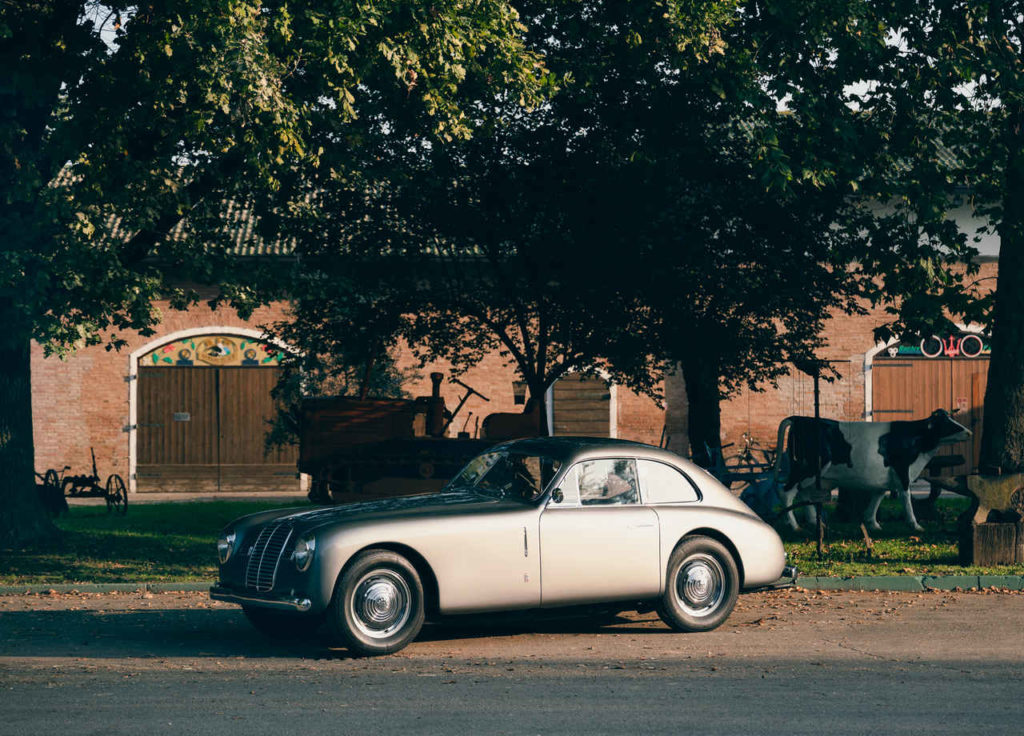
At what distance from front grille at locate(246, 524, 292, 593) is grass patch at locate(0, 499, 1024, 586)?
4166mm

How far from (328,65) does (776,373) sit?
380 inches

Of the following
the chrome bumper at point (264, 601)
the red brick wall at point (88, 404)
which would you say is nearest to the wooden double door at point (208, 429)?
the red brick wall at point (88, 404)

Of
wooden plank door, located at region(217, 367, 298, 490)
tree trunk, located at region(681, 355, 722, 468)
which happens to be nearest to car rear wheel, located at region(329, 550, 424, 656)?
tree trunk, located at region(681, 355, 722, 468)

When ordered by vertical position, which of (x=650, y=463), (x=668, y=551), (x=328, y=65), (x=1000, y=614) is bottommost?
(x=1000, y=614)

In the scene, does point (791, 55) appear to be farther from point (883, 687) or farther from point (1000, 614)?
point (883, 687)

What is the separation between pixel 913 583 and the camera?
11.6m

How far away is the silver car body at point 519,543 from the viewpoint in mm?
8023

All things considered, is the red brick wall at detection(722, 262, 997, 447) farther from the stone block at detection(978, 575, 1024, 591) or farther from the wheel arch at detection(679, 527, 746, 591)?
the wheel arch at detection(679, 527, 746, 591)

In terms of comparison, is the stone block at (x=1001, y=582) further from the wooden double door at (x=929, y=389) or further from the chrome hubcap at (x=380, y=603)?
the wooden double door at (x=929, y=389)

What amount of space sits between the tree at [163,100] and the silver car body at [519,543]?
4145 mm

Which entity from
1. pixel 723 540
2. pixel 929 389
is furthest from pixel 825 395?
pixel 723 540

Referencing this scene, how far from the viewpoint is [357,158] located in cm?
1424

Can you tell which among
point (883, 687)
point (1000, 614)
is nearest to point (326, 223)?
point (1000, 614)

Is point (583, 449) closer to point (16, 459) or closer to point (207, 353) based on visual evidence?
point (16, 459)
